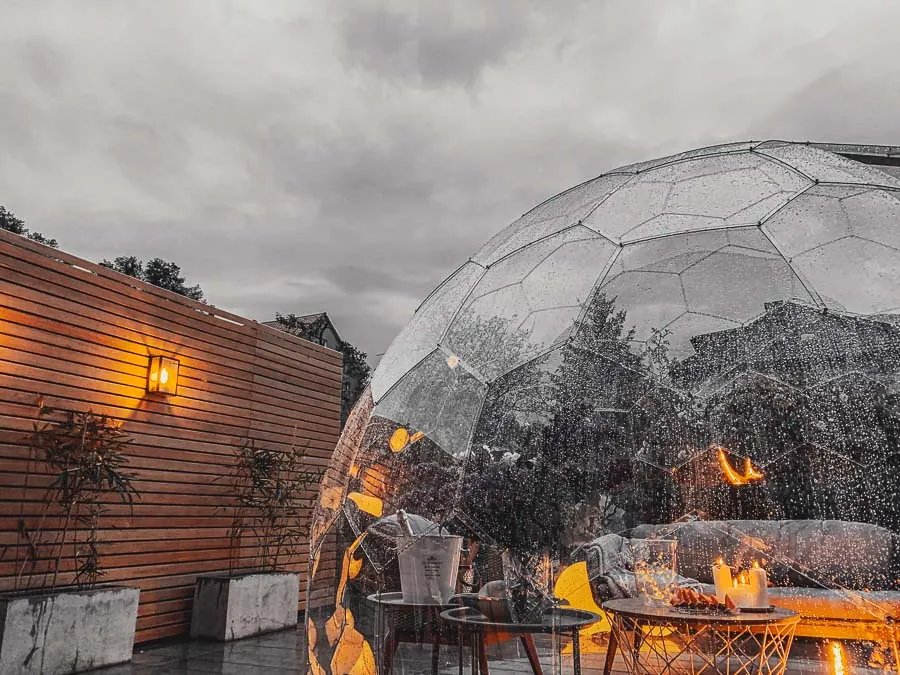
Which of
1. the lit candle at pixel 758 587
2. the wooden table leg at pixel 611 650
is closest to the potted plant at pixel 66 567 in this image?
the wooden table leg at pixel 611 650

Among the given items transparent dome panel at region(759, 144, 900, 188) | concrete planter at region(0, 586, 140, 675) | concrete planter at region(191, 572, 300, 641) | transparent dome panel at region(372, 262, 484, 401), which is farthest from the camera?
concrete planter at region(191, 572, 300, 641)

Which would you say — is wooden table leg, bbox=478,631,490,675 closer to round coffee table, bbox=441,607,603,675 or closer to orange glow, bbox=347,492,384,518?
round coffee table, bbox=441,607,603,675

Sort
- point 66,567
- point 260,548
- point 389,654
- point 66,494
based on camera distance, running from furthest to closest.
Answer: point 260,548 → point 66,567 → point 66,494 → point 389,654

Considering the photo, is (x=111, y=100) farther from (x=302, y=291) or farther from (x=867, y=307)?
(x=302, y=291)

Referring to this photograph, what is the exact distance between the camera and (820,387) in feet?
5.98

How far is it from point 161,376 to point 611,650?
15.7ft

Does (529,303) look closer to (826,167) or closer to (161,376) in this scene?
(826,167)

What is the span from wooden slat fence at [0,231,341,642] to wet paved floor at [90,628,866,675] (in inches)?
25.2

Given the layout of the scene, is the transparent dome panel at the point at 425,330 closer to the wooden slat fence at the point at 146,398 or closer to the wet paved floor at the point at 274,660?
the wet paved floor at the point at 274,660

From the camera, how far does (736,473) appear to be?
210cm

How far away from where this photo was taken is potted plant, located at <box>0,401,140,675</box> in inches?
158

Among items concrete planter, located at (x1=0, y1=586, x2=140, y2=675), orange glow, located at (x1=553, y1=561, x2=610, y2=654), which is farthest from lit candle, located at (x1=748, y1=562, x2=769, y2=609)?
concrete planter, located at (x1=0, y1=586, x2=140, y2=675)

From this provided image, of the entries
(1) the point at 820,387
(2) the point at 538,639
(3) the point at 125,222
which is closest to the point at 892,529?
(1) the point at 820,387

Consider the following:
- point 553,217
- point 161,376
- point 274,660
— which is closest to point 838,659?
point 553,217
